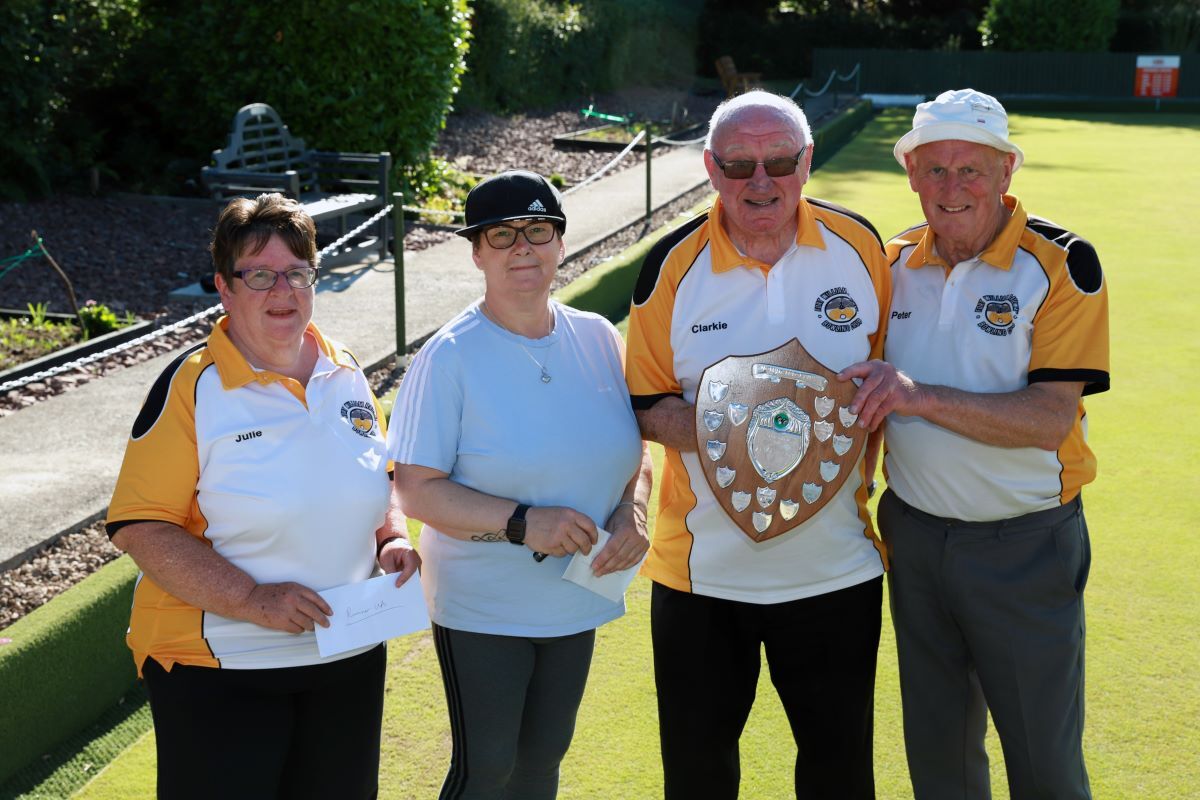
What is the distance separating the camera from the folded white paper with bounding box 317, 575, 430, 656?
284cm

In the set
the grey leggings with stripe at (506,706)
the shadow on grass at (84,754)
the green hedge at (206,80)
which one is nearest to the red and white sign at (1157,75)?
the green hedge at (206,80)

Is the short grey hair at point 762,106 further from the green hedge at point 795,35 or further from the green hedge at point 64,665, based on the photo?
the green hedge at point 795,35

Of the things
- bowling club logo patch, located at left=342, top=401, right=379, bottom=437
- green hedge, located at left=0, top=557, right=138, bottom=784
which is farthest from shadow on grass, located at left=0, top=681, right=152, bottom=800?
bowling club logo patch, located at left=342, top=401, right=379, bottom=437

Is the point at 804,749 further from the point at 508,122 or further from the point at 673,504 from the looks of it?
the point at 508,122

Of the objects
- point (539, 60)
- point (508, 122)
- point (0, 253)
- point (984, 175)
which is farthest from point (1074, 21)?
point (984, 175)

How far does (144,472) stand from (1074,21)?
39.5 m

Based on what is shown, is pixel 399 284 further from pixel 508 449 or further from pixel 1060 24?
pixel 1060 24

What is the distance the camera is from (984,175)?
3119 mm

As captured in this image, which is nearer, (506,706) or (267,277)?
(267,277)

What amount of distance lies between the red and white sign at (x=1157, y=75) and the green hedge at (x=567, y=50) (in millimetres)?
13087

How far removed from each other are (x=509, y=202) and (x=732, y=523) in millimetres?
982

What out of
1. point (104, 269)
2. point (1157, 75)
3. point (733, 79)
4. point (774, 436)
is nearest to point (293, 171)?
point (104, 269)

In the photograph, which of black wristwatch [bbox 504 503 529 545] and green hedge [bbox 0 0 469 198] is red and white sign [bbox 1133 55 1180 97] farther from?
black wristwatch [bbox 504 503 529 545]

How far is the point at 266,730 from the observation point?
2842mm
